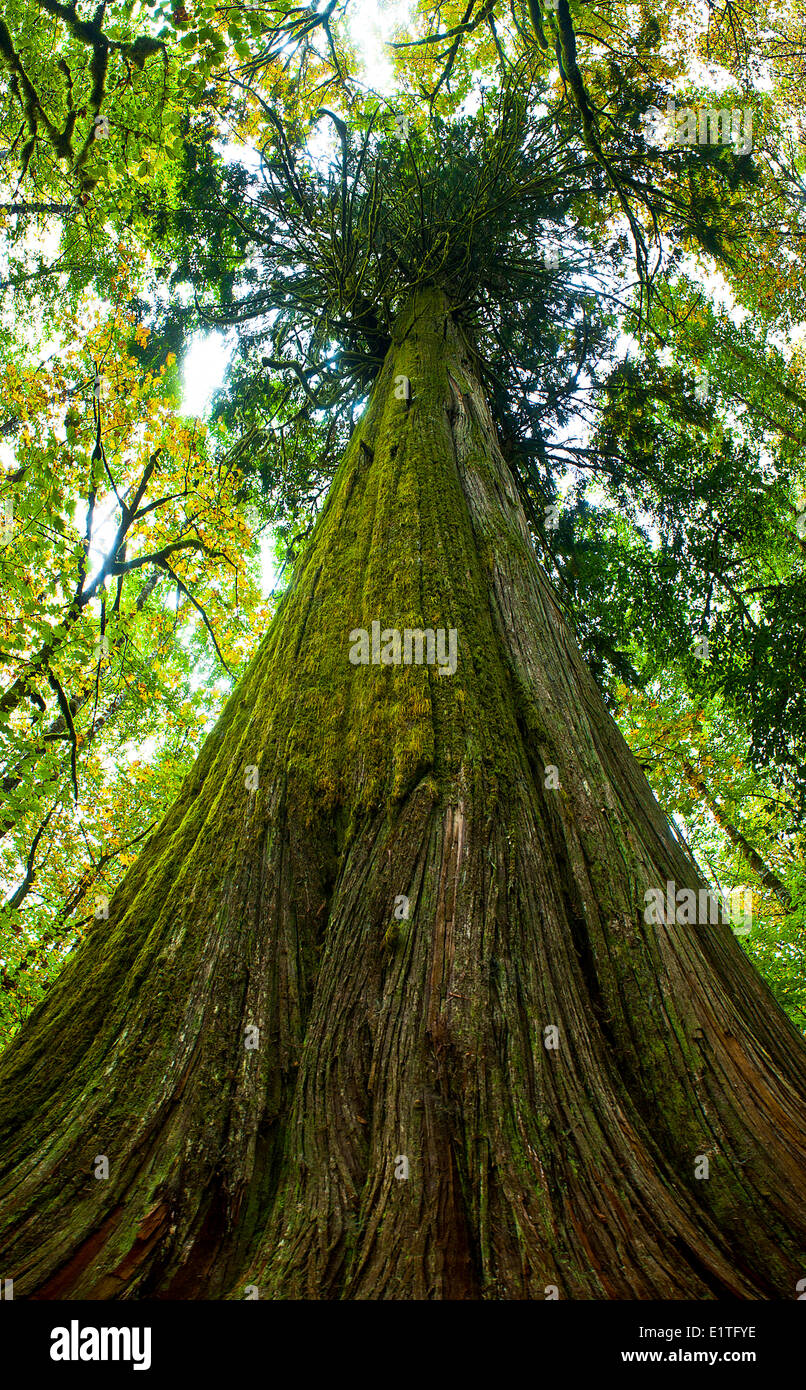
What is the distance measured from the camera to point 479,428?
14.6 ft

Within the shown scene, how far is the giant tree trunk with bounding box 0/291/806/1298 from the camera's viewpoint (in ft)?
4.40

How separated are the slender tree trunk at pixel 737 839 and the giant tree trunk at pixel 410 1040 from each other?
28.8ft

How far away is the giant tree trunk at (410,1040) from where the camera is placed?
4.40 ft

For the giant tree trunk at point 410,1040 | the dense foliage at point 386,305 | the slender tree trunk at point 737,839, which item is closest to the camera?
the giant tree trunk at point 410,1040

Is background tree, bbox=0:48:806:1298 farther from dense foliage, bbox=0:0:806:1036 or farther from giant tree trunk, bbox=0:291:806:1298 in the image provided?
dense foliage, bbox=0:0:806:1036

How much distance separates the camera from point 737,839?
1203cm

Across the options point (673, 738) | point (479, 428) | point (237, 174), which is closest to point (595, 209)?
point (237, 174)

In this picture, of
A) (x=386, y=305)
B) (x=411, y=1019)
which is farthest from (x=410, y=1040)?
(x=386, y=305)

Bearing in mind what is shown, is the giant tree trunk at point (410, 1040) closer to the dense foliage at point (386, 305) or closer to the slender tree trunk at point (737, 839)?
the dense foliage at point (386, 305)

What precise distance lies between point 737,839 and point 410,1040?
11.9m

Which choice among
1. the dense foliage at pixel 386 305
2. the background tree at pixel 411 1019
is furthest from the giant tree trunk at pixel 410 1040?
the dense foliage at pixel 386 305

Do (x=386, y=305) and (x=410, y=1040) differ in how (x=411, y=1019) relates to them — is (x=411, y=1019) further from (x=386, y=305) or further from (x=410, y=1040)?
(x=386, y=305)

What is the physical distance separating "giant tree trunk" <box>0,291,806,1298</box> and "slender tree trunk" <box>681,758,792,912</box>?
8.77m
